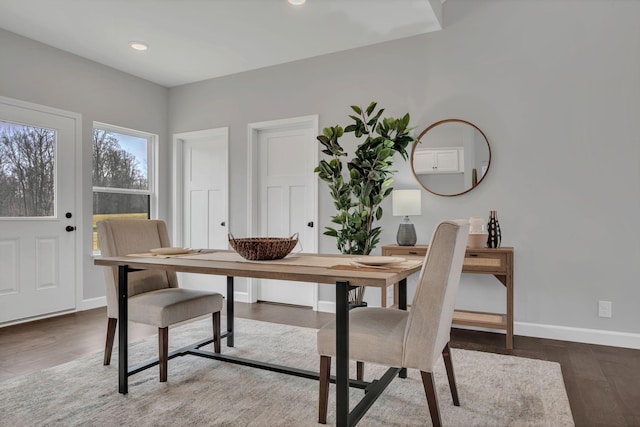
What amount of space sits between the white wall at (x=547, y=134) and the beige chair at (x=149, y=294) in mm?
1975

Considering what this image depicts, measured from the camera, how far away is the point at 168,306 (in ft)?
7.43

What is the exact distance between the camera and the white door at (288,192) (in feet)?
14.1

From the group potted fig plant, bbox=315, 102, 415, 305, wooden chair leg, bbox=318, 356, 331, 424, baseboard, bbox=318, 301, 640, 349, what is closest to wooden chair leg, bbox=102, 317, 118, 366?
wooden chair leg, bbox=318, 356, 331, 424

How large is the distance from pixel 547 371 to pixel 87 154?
14.6 feet

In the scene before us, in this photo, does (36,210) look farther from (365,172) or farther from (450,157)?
(450,157)

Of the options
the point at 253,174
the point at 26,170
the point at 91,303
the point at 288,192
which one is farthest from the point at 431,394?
the point at 26,170

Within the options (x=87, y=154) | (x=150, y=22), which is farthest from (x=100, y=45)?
(x=87, y=154)

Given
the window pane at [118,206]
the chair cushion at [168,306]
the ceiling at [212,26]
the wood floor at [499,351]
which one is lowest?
the wood floor at [499,351]

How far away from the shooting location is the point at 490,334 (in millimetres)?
3316

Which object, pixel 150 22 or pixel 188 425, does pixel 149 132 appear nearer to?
pixel 150 22

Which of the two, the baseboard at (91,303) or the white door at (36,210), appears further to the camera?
the baseboard at (91,303)

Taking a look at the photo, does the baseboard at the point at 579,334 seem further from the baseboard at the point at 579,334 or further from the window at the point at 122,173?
the window at the point at 122,173

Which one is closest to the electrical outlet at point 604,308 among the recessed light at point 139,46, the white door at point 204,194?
the white door at point 204,194

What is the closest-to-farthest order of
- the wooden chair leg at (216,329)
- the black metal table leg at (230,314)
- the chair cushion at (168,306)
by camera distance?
the chair cushion at (168,306) < the wooden chair leg at (216,329) < the black metal table leg at (230,314)
